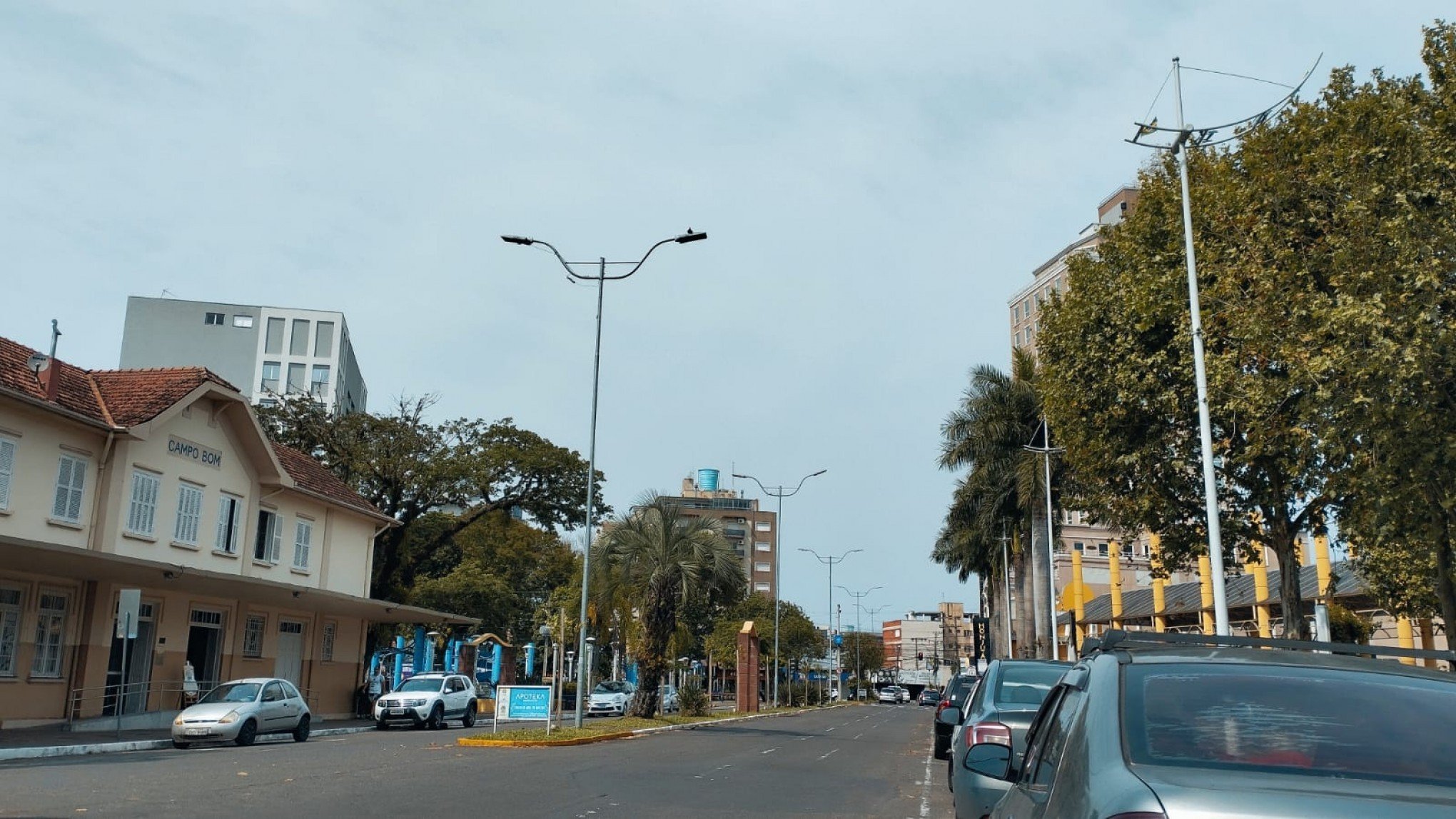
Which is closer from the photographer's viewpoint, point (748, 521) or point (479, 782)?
point (479, 782)

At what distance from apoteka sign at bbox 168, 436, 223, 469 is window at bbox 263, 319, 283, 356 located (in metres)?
57.1

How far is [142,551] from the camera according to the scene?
29.7 meters

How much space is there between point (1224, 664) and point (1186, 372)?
24260 millimetres

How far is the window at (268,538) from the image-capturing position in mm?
35375

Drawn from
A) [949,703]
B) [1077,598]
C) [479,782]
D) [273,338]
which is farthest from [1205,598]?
[273,338]

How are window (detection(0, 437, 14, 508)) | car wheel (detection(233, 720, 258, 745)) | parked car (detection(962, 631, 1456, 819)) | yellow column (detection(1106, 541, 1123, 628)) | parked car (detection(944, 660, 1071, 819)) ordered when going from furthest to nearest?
yellow column (detection(1106, 541, 1123, 628))
window (detection(0, 437, 14, 508))
car wheel (detection(233, 720, 258, 745))
parked car (detection(944, 660, 1071, 819))
parked car (detection(962, 631, 1456, 819))

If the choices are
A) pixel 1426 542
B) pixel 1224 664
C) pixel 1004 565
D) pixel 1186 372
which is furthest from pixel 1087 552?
pixel 1224 664

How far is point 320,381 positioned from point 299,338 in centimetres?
385

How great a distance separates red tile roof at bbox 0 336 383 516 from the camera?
1051 inches

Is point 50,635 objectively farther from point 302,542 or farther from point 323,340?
point 323,340

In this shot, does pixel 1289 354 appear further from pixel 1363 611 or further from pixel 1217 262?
pixel 1363 611

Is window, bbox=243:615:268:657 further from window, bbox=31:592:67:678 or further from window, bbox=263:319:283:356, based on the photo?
window, bbox=263:319:283:356

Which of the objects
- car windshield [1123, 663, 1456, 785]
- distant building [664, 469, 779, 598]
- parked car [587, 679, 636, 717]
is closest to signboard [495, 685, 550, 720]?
parked car [587, 679, 636, 717]

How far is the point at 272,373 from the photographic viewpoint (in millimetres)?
86375
